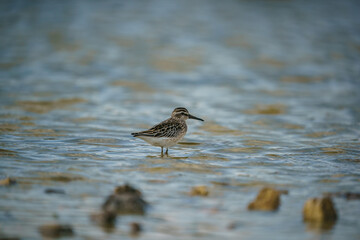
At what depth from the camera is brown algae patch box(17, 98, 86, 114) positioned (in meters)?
16.9

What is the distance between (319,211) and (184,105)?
37.9 feet

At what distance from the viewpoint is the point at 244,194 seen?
355 inches

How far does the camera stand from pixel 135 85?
21.3 metres

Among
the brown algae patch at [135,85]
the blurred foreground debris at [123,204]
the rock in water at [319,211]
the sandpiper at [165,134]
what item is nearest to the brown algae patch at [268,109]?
the brown algae patch at [135,85]

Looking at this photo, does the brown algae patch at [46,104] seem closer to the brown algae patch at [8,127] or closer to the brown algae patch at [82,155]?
the brown algae patch at [8,127]

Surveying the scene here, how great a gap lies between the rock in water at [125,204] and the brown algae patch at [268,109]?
10276 millimetres

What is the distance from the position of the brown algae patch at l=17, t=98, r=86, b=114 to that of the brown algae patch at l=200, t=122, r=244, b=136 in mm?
4900

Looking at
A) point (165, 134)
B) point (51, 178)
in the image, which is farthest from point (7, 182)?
point (165, 134)

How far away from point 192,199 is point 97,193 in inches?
60.2

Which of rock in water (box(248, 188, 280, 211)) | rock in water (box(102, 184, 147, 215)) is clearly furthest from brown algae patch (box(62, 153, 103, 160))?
rock in water (box(248, 188, 280, 211))

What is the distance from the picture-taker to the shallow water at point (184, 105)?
7.93m

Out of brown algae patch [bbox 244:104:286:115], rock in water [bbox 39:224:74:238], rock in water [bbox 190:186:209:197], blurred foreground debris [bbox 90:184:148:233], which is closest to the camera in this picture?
rock in water [bbox 39:224:74:238]

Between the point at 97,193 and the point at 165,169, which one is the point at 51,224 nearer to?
the point at 97,193

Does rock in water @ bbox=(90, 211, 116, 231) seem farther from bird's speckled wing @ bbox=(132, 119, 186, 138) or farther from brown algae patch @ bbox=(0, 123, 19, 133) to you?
brown algae patch @ bbox=(0, 123, 19, 133)
